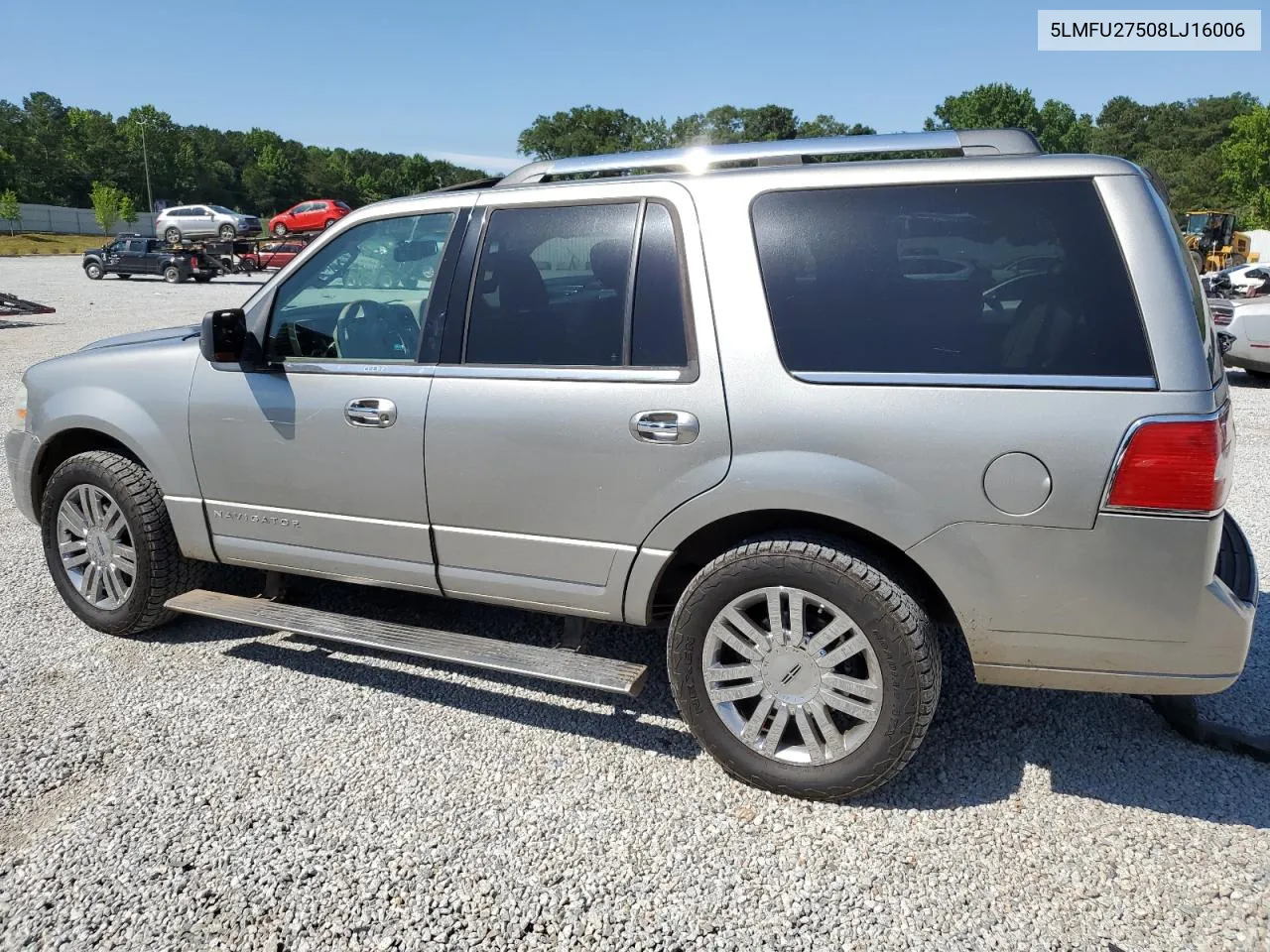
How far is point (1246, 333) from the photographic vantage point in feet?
39.1

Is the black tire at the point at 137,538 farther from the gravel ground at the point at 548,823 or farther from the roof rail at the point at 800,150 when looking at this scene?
the roof rail at the point at 800,150

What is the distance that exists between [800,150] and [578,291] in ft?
2.95

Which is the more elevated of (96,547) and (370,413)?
(370,413)

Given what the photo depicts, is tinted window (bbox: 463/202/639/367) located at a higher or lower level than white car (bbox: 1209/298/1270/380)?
higher

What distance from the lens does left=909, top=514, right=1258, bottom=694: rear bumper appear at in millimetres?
2652

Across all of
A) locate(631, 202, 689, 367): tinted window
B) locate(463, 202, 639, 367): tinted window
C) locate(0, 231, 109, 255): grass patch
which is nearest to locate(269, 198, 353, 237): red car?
locate(0, 231, 109, 255): grass patch

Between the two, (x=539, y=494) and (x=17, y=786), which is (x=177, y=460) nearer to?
(x=17, y=786)

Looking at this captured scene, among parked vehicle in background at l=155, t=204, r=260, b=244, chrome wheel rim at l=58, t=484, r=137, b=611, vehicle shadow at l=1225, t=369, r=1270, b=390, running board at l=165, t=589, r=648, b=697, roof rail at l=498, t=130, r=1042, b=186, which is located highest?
parked vehicle in background at l=155, t=204, r=260, b=244

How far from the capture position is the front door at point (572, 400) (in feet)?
10.3

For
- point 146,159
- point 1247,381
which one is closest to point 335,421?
point 1247,381

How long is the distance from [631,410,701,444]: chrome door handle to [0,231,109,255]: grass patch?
62231 mm

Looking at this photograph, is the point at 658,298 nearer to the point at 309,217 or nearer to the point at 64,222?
the point at 309,217

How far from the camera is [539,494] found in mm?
3361

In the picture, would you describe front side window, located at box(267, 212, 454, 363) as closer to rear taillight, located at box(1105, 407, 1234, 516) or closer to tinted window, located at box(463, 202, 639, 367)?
tinted window, located at box(463, 202, 639, 367)
